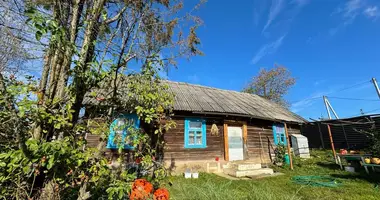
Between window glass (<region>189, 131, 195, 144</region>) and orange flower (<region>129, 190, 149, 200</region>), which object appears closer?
orange flower (<region>129, 190, 149, 200</region>)

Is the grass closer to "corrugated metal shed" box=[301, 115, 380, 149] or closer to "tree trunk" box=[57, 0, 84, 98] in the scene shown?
"tree trunk" box=[57, 0, 84, 98]

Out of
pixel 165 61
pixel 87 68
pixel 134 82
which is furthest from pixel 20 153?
pixel 165 61

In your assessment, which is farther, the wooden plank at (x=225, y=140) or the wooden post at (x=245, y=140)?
the wooden post at (x=245, y=140)

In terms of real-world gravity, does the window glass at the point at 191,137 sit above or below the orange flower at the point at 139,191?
above

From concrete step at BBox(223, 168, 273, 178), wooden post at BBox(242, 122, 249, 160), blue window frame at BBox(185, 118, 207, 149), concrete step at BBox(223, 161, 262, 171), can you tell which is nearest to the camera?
concrete step at BBox(223, 168, 273, 178)

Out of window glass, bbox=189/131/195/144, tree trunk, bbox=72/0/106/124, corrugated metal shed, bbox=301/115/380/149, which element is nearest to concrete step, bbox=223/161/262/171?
window glass, bbox=189/131/195/144

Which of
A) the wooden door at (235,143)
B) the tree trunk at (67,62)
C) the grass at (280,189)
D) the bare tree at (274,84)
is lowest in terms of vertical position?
the grass at (280,189)

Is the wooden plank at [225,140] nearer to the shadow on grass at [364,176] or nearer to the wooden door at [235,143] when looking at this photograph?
the wooden door at [235,143]

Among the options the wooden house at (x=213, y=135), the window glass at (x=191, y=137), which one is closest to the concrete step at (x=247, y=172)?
the wooden house at (x=213, y=135)

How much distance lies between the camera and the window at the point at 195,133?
28.6ft

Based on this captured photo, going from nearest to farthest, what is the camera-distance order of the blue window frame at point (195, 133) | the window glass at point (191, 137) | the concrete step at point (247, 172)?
the concrete step at point (247, 172), the blue window frame at point (195, 133), the window glass at point (191, 137)

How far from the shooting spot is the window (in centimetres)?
873

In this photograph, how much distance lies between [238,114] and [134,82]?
7208 millimetres

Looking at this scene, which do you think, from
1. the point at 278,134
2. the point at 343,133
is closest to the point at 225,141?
the point at 278,134
